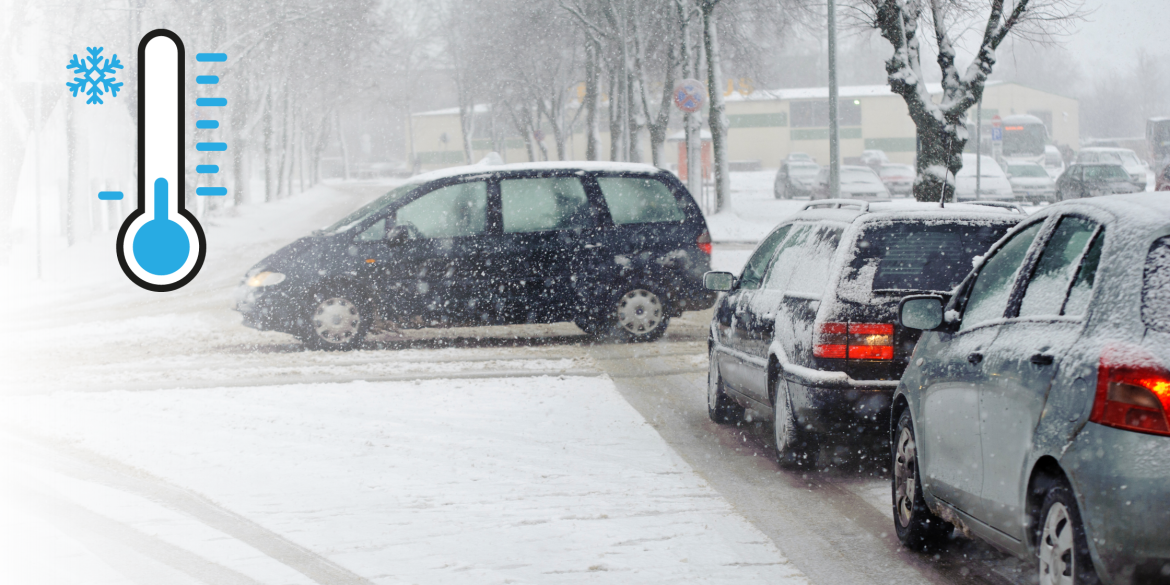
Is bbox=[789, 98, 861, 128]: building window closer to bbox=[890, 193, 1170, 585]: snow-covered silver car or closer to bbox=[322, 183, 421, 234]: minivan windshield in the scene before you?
bbox=[322, 183, 421, 234]: minivan windshield

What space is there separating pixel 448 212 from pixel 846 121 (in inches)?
2824

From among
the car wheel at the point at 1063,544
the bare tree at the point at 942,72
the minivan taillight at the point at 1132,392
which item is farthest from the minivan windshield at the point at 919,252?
the bare tree at the point at 942,72

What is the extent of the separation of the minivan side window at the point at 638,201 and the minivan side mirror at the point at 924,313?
7.79 meters

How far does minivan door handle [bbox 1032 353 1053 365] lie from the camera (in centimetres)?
382

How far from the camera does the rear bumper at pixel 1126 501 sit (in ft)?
11.0

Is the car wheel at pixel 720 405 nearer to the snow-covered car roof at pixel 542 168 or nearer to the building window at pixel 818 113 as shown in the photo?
the snow-covered car roof at pixel 542 168

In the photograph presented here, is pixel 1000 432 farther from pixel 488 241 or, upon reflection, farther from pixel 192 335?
pixel 192 335

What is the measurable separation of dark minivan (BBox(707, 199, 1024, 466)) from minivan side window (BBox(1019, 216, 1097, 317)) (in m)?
2.05

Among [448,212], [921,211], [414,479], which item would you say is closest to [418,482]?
[414,479]

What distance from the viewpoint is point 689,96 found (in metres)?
23.5

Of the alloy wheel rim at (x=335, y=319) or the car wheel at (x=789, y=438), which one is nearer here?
the car wheel at (x=789, y=438)

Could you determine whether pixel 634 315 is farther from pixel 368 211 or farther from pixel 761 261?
pixel 761 261

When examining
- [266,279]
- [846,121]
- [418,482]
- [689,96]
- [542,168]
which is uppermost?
[846,121]

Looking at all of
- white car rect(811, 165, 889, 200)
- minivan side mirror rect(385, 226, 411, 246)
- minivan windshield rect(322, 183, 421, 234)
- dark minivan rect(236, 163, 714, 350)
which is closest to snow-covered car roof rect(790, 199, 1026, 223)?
dark minivan rect(236, 163, 714, 350)
